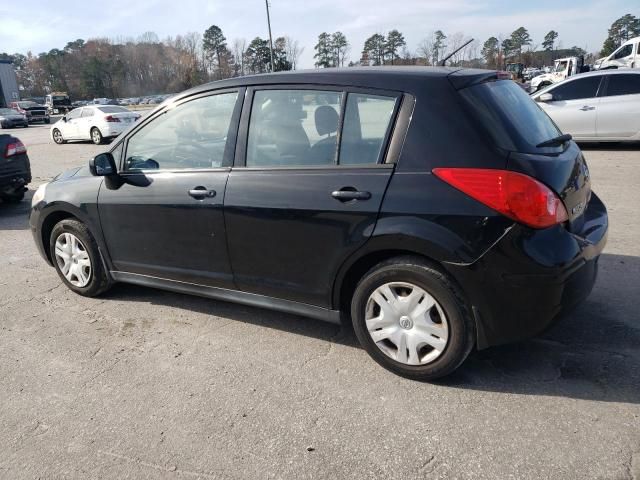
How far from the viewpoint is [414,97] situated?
2779 mm

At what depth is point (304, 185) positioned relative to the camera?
119 inches

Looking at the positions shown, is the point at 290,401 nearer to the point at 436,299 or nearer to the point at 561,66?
the point at 436,299

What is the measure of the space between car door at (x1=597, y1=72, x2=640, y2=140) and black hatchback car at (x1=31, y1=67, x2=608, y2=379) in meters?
8.50

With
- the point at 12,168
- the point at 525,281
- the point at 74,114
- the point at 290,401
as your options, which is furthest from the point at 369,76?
the point at 74,114

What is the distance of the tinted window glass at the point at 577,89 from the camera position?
10.6 meters

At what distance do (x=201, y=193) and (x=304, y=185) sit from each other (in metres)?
0.79

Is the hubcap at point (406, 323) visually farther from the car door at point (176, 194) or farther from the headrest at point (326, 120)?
the car door at point (176, 194)

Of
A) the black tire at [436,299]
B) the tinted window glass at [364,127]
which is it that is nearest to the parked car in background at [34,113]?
the tinted window glass at [364,127]

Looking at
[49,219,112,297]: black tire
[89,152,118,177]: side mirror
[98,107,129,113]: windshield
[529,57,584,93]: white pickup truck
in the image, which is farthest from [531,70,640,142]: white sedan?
[529,57,584,93]: white pickup truck

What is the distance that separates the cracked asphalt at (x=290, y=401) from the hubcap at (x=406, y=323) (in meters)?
0.21

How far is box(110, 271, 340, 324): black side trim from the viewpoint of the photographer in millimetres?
3193

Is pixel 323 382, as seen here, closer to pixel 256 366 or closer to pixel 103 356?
pixel 256 366

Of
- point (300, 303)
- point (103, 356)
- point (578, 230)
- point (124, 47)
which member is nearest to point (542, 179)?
point (578, 230)

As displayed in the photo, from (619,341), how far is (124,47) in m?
119
